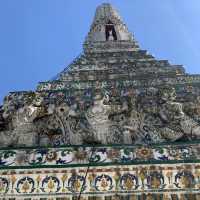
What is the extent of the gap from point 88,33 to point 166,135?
38.8ft

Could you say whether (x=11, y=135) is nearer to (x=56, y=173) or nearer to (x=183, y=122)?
(x=56, y=173)

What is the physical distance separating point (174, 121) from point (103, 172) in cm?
199

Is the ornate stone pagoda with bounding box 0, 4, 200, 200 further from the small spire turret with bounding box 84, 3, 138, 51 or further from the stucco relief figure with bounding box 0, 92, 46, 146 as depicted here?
the small spire turret with bounding box 84, 3, 138, 51

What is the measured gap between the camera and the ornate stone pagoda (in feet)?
18.3

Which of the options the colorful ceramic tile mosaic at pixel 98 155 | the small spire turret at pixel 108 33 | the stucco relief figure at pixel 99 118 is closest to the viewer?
the colorful ceramic tile mosaic at pixel 98 155

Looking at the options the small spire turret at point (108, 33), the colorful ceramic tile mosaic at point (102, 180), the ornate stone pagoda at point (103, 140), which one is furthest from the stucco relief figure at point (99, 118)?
the small spire turret at point (108, 33)

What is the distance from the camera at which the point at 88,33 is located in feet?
59.0

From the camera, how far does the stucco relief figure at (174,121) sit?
22.3 feet

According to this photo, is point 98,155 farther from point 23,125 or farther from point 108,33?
point 108,33

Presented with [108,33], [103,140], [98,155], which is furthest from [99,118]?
[108,33]

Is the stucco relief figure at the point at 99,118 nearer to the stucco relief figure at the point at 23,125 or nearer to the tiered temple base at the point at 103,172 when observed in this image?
the tiered temple base at the point at 103,172

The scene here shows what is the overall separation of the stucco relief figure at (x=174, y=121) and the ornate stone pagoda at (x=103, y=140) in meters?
0.02

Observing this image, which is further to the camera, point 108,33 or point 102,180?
point 108,33

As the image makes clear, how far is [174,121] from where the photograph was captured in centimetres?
715
